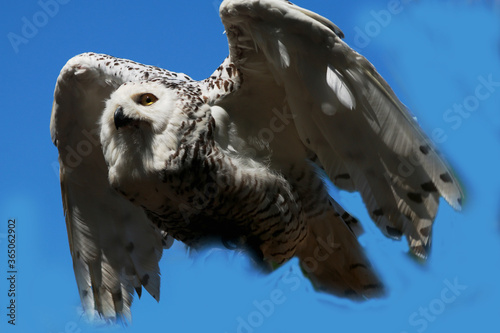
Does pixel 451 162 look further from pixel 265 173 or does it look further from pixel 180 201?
pixel 180 201

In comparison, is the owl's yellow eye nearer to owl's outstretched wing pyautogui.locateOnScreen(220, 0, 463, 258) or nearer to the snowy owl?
the snowy owl

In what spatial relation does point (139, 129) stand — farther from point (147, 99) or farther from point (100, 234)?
point (100, 234)

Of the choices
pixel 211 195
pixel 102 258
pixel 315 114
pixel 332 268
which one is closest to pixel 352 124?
pixel 315 114

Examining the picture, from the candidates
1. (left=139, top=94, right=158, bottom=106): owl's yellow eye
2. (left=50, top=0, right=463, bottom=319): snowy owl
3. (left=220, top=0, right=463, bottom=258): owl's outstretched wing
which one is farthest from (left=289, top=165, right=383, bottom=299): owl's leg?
(left=139, top=94, right=158, bottom=106): owl's yellow eye

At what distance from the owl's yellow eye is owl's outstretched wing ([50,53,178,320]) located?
0.85 m

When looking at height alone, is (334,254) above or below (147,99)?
below

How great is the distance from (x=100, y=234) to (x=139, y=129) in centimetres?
137

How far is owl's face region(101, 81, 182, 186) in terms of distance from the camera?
168 inches

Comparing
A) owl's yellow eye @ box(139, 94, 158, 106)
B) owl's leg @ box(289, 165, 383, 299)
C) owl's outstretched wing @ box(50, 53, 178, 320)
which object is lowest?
owl's outstretched wing @ box(50, 53, 178, 320)

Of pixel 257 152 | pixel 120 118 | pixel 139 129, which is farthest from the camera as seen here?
pixel 257 152

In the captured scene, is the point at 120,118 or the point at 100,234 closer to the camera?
the point at 120,118

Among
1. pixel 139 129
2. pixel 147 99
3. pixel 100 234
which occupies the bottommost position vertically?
pixel 100 234

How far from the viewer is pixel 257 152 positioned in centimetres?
462

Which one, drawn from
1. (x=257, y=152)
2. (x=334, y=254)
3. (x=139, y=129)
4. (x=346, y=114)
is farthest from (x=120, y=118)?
(x=334, y=254)
